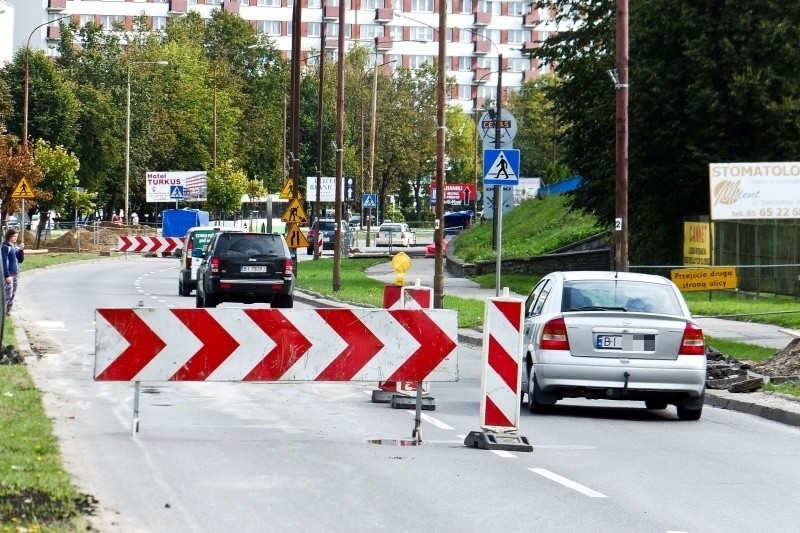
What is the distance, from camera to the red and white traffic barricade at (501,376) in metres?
12.9

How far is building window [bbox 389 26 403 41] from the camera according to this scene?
509ft

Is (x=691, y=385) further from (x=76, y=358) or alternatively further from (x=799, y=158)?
(x=799, y=158)

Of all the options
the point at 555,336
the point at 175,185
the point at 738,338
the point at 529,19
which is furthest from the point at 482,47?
the point at 555,336

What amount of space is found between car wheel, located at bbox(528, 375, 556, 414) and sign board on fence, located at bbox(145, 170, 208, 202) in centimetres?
8841

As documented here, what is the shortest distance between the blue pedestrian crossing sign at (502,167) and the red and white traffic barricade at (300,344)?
45.2 ft

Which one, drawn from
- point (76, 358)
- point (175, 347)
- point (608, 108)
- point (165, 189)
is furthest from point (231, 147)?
point (175, 347)

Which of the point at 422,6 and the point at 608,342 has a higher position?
the point at 422,6

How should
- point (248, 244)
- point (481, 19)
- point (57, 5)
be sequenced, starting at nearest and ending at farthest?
1. point (248, 244)
2. point (57, 5)
3. point (481, 19)

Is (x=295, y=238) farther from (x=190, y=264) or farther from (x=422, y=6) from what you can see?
(x=422, y=6)

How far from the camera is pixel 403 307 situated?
52.0 feet

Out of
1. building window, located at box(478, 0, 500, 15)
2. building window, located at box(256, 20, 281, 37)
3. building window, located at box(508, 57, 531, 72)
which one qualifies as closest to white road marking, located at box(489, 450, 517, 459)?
building window, located at box(256, 20, 281, 37)

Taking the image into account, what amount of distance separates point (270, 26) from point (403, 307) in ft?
452

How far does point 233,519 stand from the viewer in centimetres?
917

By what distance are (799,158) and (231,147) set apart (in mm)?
82973
